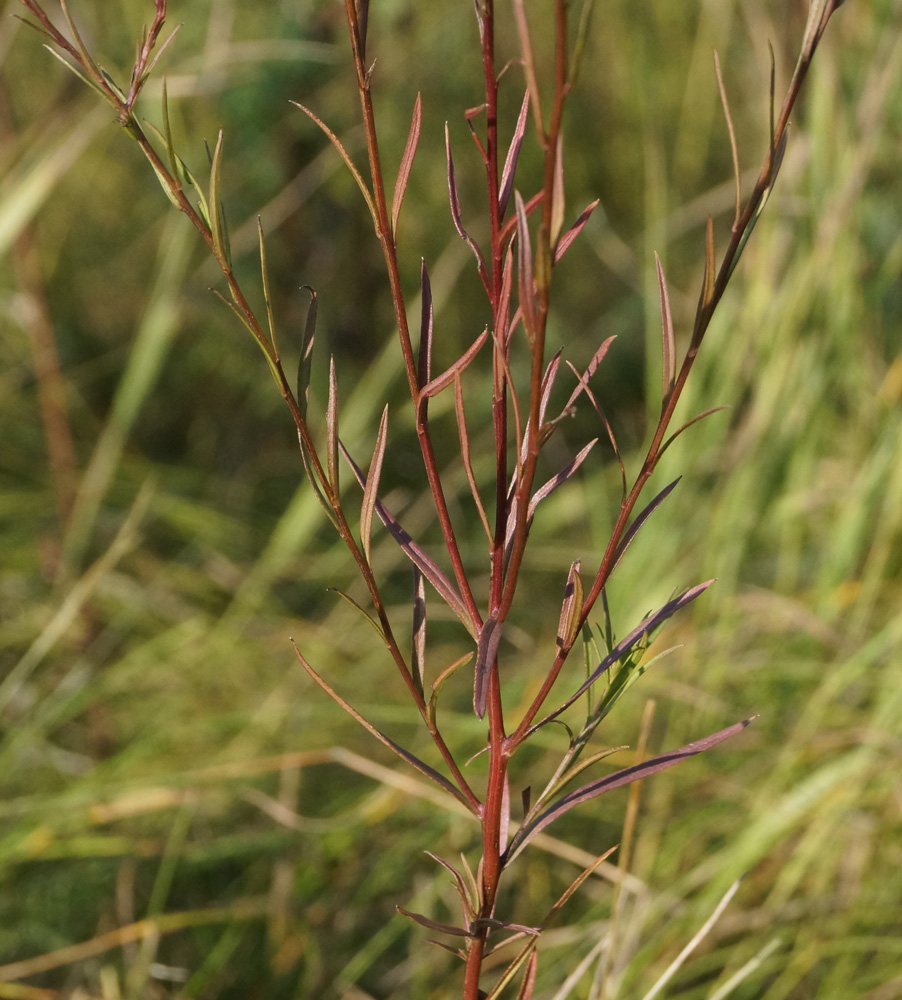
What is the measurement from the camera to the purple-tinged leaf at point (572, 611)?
1.09ft

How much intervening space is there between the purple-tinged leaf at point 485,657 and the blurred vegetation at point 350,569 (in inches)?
A: 12.0

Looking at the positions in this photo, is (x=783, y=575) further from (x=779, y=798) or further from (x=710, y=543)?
(x=779, y=798)

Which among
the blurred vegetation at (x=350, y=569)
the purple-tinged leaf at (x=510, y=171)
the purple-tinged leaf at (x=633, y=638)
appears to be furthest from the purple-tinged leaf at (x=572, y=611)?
the blurred vegetation at (x=350, y=569)

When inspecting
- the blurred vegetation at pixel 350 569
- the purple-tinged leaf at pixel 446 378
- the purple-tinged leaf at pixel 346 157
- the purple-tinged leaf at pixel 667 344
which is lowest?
the blurred vegetation at pixel 350 569

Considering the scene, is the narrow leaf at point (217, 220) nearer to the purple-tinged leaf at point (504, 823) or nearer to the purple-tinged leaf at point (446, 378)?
the purple-tinged leaf at point (446, 378)

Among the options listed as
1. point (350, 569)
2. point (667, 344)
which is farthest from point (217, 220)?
point (350, 569)

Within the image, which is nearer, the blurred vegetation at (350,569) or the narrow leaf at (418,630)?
the narrow leaf at (418,630)

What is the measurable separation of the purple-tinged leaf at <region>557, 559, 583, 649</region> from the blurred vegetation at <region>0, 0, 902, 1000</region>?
285 millimetres

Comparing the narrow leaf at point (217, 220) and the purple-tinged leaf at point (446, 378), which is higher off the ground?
the narrow leaf at point (217, 220)

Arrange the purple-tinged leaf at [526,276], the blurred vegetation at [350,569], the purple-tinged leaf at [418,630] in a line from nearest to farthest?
the purple-tinged leaf at [526,276] < the purple-tinged leaf at [418,630] < the blurred vegetation at [350,569]

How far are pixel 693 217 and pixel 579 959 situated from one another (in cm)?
109

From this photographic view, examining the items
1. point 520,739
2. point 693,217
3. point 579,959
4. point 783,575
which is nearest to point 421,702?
point 520,739

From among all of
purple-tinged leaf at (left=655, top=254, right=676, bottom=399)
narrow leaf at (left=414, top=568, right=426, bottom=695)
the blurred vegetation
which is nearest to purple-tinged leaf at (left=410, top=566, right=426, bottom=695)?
narrow leaf at (left=414, top=568, right=426, bottom=695)

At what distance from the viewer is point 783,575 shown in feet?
3.84
